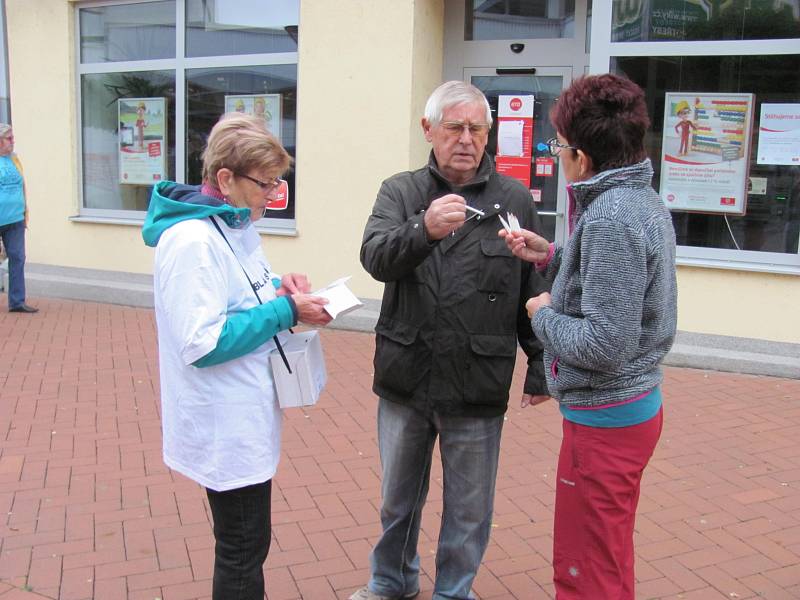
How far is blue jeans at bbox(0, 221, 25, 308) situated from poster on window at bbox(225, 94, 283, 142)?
2.51 m

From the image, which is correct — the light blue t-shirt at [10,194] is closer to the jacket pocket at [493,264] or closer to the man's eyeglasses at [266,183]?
the man's eyeglasses at [266,183]

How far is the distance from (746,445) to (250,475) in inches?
141

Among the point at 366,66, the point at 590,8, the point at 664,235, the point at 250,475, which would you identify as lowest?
the point at 250,475

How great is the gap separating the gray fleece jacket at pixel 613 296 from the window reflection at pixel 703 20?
5.11 metres

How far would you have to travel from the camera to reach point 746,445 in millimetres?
4988

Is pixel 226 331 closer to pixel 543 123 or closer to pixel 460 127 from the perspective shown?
pixel 460 127

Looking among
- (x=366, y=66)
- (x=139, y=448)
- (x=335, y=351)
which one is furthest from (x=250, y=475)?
(x=366, y=66)

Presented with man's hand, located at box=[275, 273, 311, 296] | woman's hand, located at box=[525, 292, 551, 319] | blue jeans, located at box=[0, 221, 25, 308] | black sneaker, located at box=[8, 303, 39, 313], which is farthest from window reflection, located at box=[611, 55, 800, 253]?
black sneaker, located at box=[8, 303, 39, 313]

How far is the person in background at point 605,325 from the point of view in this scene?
222 cm

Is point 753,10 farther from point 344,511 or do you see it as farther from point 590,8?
point 344,511

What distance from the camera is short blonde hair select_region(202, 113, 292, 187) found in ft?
7.79

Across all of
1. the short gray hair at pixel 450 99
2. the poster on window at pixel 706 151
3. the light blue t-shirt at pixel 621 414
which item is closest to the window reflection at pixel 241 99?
the poster on window at pixel 706 151

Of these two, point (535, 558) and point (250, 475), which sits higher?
point (250, 475)

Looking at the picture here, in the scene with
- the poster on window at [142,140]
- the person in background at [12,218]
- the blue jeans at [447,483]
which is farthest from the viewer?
the poster on window at [142,140]
